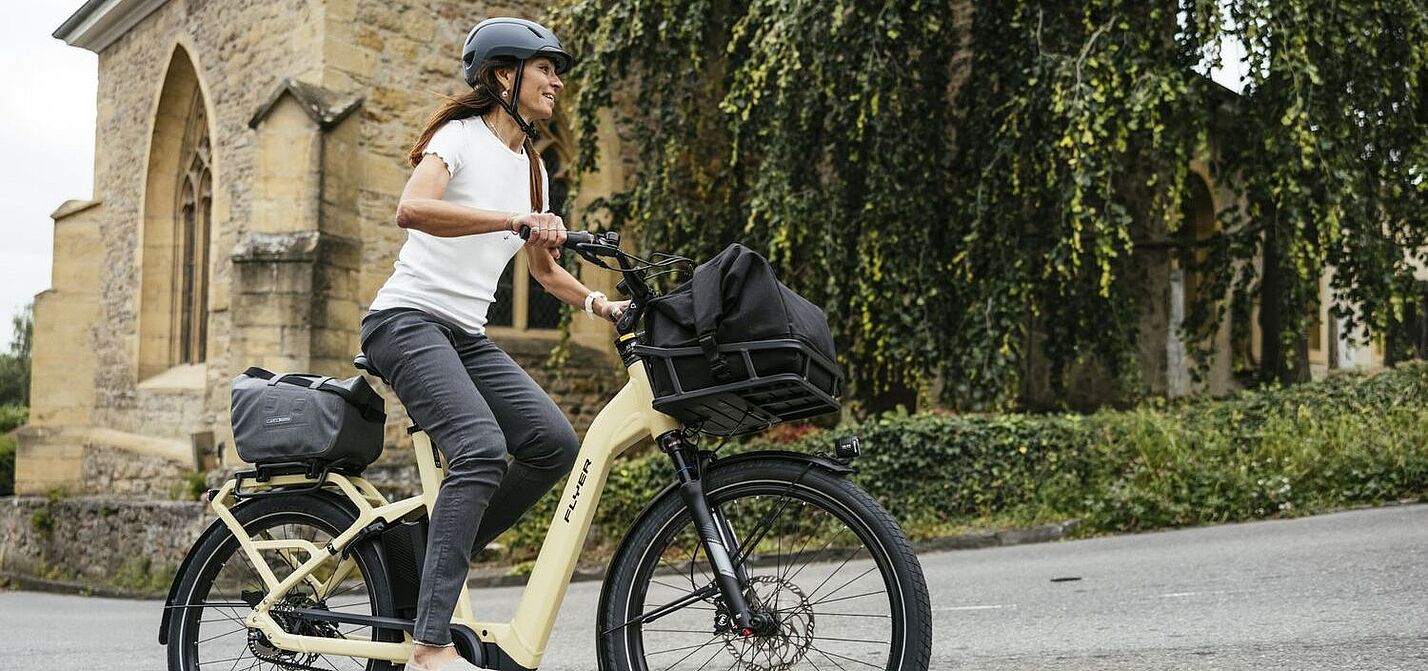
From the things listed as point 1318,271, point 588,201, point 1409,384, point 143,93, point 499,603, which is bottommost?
point 499,603

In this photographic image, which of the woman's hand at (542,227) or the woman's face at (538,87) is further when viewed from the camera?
the woman's face at (538,87)

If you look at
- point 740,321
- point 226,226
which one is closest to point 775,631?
point 740,321

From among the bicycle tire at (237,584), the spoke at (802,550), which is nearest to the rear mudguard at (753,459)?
the spoke at (802,550)

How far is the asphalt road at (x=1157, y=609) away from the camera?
413 centimetres

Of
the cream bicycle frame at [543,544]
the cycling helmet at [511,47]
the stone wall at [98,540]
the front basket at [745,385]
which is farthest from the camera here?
the stone wall at [98,540]

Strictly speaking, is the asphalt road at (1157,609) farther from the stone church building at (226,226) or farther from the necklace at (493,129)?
the stone church building at (226,226)

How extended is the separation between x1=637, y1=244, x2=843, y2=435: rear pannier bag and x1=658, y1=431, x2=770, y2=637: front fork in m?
0.10

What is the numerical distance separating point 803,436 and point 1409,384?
5211 mm

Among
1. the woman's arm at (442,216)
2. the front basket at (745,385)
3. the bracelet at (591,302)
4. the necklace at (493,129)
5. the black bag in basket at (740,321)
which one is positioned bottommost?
the front basket at (745,385)

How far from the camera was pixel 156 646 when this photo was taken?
19.9 ft

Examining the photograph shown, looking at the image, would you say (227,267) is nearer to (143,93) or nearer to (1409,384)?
(143,93)

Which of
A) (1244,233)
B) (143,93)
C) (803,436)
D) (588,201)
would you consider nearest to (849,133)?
(803,436)

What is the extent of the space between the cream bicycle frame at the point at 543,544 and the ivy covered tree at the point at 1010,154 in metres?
7.05

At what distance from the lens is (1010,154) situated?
1030 cm
